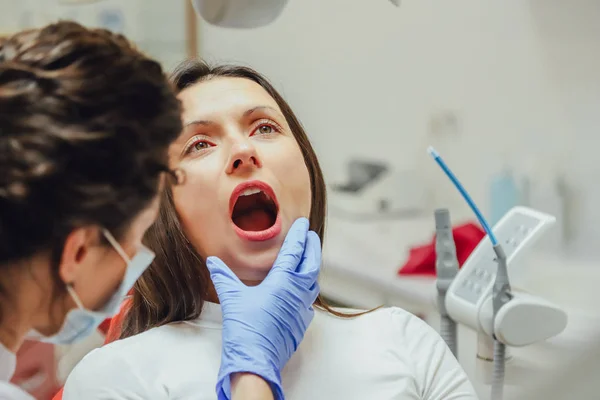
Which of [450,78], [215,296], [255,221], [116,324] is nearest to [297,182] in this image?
[255,221]

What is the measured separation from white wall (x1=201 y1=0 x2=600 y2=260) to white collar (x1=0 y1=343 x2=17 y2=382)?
117 centimetres

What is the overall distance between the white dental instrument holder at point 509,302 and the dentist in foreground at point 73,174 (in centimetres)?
70

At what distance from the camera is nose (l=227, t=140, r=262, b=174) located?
1.07 metres

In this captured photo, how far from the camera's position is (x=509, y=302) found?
128cm

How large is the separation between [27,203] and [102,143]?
0.08 meters

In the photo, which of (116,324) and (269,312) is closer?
(269,312)

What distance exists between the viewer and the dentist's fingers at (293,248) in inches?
39.9

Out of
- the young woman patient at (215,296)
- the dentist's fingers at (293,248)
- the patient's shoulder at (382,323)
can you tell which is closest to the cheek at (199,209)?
the young woman patient at (215,296)

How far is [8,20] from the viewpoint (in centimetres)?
217

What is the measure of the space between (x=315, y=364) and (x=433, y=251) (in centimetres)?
84

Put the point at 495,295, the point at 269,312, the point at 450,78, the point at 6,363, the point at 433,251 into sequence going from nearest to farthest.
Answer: the point at 6,363 → the point at 269,312 → the point at 495,295 → the point at 433,251 → the point at 450,78

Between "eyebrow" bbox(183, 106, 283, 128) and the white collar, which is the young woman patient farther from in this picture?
the white collar

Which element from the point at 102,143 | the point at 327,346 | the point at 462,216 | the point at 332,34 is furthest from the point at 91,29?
the point at 462,216

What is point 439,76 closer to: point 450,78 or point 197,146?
point 450,78
